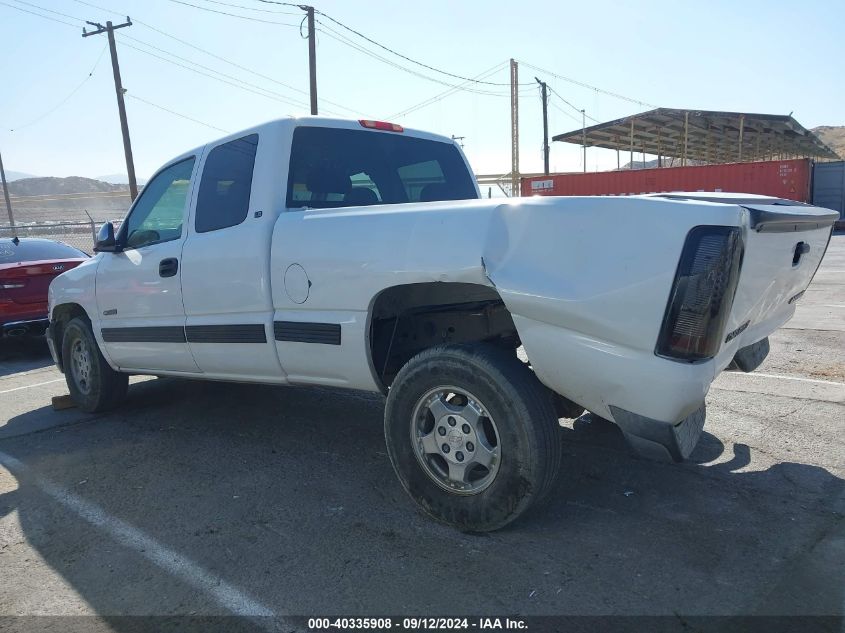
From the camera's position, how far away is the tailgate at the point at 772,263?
2.50 meters

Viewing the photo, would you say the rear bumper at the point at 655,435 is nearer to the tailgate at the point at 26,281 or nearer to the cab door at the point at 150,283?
the cab door at the point at 150,283

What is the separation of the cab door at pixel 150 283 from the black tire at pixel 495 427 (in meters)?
2.03

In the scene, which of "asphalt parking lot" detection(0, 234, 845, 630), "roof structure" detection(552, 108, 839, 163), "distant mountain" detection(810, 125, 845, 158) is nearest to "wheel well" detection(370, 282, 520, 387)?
"asphalt parking lot" detection(0, 234, 845, 630)

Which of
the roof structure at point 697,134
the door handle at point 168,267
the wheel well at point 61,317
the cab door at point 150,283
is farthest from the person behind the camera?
the roof structure at point 697,134

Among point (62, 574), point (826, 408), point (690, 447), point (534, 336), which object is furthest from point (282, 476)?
point (826, 408)

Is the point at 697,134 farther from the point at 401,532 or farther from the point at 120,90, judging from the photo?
the point at 401,532

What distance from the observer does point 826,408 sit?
4.57 metres

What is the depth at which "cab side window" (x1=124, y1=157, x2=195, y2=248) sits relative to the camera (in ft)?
14.9

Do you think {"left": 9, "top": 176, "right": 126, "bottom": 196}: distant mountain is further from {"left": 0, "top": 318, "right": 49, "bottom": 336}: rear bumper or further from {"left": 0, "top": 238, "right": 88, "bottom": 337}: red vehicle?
{"left": 0, "top": 318, "right": 49, "bottom": 336}: rear bumper

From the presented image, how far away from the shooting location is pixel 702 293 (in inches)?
91.5

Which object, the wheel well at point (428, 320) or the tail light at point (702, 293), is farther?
the wheel well at point (428, 320)

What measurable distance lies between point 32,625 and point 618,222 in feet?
9.11

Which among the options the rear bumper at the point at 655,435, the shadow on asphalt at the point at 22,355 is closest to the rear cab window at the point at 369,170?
the rear bumper at the point at 655,435

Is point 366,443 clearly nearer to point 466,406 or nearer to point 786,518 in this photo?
Answer: point 466,406
